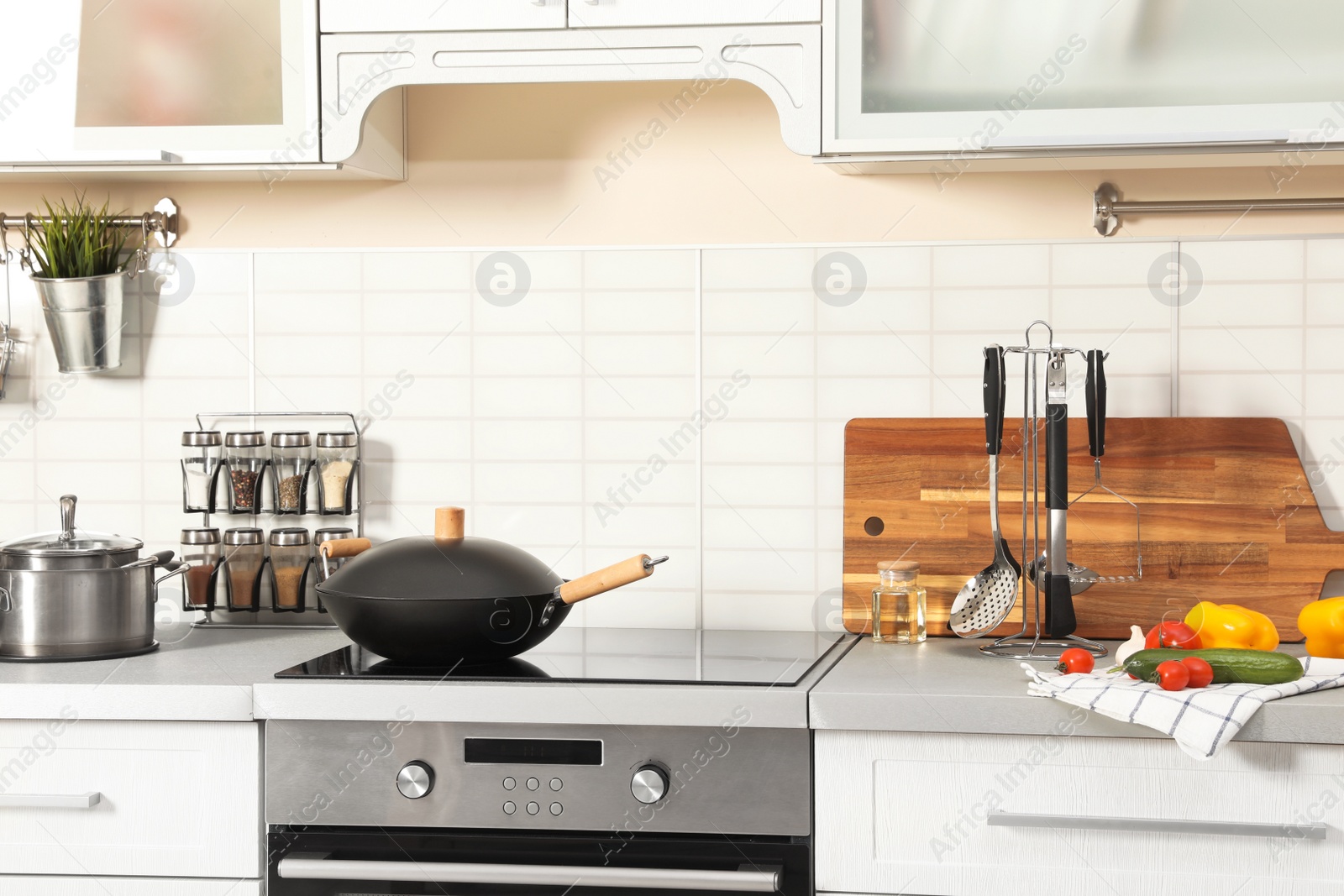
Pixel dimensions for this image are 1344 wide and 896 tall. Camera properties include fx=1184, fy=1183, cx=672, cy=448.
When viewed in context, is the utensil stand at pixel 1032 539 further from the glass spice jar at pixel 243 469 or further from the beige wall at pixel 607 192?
the glass spice jar at pixel 243 469

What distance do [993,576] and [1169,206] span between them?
2.13ft

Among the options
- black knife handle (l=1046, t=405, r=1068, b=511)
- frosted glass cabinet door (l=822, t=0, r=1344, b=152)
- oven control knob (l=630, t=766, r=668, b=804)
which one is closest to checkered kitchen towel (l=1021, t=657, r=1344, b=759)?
black knife handle (l=1046, t=405, r=1068, b=511)

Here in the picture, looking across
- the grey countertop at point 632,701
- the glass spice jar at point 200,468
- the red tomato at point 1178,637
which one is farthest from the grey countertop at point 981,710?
the glass spice jar at point 200,468

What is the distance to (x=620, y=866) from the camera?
135 centimetres

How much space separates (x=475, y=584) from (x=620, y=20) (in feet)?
2.60

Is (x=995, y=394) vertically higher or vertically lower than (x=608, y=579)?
higher

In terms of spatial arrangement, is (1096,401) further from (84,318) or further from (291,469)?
(84,318)

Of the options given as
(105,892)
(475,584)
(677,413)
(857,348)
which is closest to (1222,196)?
(857,348)

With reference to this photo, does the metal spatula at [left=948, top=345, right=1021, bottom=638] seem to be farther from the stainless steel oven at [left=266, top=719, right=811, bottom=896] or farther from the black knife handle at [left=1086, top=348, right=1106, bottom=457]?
the stainless steel oven at [left=266, top=719, right=811, bottom=896]

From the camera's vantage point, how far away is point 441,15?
1657mm

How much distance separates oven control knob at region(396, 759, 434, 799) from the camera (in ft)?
4.57

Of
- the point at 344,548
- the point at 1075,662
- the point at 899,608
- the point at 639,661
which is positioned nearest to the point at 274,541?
the point at 344,548

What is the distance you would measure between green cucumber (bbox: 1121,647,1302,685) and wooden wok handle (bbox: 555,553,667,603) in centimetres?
59

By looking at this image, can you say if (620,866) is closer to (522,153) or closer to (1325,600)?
(1325,600)
